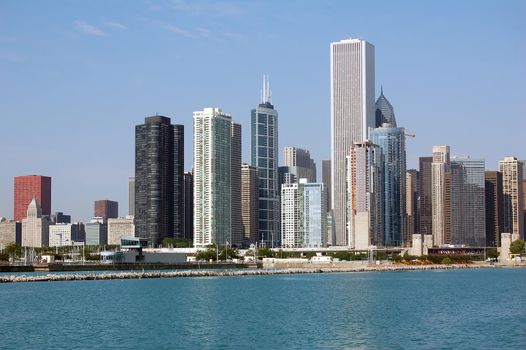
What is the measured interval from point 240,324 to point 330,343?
1548 centimetres

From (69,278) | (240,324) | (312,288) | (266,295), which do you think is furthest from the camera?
(69,278)

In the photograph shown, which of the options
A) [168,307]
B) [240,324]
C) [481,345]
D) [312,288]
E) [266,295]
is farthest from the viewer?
[312,288]

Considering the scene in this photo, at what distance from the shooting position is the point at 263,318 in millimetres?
85312

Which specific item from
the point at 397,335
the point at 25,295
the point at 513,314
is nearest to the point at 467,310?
the point at 513,314

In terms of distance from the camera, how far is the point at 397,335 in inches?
2778

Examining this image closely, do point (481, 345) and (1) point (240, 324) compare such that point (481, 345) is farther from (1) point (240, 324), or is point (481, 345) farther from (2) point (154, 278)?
(2) point (154, 278)

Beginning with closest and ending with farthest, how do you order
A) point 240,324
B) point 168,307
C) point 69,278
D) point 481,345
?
point 481,345
point 240,324
point 168,307
point 69,278

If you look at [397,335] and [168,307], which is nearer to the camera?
[397,335]

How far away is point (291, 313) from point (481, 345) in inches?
1124

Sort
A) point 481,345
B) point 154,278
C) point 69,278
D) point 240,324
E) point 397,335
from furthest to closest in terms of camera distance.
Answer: point 154,278
point 69,278
point 240,324
point 397,335
point 481,345

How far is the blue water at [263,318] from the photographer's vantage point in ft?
220

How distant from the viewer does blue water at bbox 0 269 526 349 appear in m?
67.1

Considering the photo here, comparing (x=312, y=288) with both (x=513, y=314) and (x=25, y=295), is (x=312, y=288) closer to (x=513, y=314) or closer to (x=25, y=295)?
(x=25, y=295)

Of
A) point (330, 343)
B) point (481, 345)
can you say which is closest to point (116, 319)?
point (330, 343)
